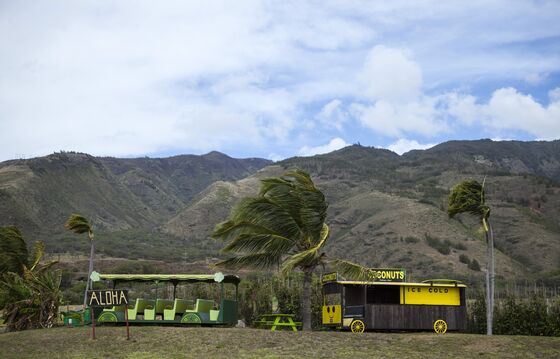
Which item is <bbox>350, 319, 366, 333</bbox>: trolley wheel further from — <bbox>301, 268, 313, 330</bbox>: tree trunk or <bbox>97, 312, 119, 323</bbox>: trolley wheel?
<bbox>97, 312, 119, 323</bbox>: trolley wheel

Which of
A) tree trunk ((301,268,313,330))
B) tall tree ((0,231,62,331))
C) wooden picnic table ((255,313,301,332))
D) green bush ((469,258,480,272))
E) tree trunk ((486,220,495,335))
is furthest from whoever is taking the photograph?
green bush ((469,258,480,272))

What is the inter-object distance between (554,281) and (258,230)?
42846 mm

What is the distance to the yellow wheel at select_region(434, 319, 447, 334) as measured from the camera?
27016mm

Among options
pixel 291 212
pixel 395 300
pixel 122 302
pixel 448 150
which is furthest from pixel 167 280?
pixel 448 150

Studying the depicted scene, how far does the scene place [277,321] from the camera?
2700 cm

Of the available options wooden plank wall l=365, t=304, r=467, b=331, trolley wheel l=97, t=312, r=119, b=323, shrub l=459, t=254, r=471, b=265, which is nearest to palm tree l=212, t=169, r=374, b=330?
wooden plank wall l=365, t=304, r=467, b=331

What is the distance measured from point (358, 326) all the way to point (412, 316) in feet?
7.72

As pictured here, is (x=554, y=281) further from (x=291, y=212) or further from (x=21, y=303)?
(x=21, y=303)

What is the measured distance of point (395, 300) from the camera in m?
29.8

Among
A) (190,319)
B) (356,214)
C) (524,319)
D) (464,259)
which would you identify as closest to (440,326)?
(524,319)

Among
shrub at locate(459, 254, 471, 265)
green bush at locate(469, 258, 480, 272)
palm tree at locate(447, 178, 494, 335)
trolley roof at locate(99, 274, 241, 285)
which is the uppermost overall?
shrub at locate(459, 254, 471, 265)

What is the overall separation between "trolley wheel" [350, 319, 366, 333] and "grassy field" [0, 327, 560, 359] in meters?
3.19

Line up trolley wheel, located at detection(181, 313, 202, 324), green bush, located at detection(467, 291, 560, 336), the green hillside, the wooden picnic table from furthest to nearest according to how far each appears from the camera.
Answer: the green hillside, green bush, located at detection(467, 291, 560, 336), the wooden picnic table, trolley wheel, located at detection(181, 313, 202, 324)

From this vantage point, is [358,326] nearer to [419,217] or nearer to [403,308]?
[403,308]
